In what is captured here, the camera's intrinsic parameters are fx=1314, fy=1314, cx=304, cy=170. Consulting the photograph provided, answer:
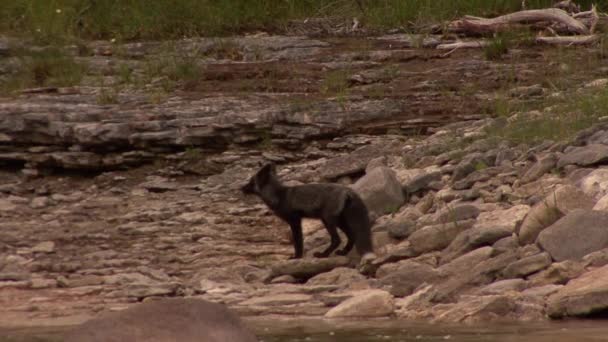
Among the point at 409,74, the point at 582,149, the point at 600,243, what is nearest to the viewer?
the point at 600,243

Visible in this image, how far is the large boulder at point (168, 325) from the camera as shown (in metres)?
5.38

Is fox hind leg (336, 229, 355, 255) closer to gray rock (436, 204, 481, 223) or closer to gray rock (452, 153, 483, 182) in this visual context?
gray rock (436, 204, 481, 223)

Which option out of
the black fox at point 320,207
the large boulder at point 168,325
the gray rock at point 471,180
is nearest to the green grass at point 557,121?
the gray rock at point 471,180

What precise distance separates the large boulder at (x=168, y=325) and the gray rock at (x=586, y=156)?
15.2 feet

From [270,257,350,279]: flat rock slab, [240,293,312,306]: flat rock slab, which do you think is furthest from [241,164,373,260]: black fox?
[240,293,312,306]: flat rock slab

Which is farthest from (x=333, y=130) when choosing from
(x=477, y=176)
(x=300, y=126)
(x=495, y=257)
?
(x=495, y=257)

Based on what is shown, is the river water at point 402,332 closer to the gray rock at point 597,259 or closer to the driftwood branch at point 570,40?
the gray rock at point 597,259

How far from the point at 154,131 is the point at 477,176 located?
350 cm

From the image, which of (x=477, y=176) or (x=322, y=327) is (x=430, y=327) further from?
(x=477, y=176)

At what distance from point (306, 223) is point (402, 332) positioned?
3644 millimetres

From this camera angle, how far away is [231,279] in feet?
30.6

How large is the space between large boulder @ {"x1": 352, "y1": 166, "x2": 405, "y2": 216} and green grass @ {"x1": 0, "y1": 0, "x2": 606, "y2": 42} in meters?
6.19

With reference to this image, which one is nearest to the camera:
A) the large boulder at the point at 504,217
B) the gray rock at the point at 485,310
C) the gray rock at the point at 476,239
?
the gray rock at the point at 485,310

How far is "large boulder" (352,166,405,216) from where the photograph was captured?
10258 mm
